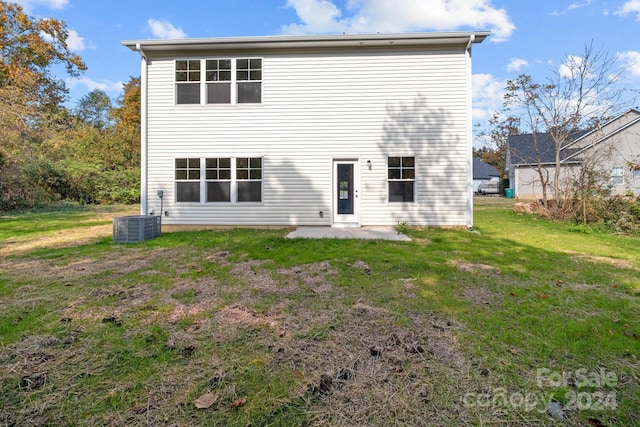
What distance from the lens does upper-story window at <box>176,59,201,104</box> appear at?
31.8ft

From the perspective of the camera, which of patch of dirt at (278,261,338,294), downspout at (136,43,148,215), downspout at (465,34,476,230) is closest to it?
patch of dirt at (278,261,338,294)

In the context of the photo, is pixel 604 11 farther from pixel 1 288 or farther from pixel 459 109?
pixel 1 288

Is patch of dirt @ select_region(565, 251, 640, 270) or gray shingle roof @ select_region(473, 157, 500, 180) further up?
gray shingle roof @ select_region(473, 157, 500, 180)

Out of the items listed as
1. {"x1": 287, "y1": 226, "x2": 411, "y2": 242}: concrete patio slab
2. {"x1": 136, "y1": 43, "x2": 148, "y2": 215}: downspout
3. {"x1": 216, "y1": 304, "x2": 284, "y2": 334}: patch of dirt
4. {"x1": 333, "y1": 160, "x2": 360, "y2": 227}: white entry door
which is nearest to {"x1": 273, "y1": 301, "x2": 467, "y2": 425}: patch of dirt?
{"x1": 216, "y1": 304, "x2": 284, "y2": 334}: patch of dirt

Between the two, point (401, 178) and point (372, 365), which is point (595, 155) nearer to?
point (401, 178)

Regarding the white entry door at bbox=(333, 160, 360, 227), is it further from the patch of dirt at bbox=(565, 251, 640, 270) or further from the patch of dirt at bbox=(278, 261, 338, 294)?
the patch of dirt at bbox=(565, 251, 640, 270)

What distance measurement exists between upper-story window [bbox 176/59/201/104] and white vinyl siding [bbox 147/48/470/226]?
0.67 feet

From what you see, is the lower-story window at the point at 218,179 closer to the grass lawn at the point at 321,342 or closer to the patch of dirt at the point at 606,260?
the grass lawn at the point at 321,342

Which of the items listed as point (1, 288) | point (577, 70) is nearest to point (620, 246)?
point (577, 70)

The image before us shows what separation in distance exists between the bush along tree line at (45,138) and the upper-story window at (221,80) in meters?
7.12

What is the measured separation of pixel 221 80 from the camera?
9672mm

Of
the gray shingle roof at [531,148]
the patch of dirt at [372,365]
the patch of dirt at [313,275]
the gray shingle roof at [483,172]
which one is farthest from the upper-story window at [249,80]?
the gray shingle roof at [483,172]

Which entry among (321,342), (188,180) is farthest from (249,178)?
(321,342)

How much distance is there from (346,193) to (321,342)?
23.8 feet
